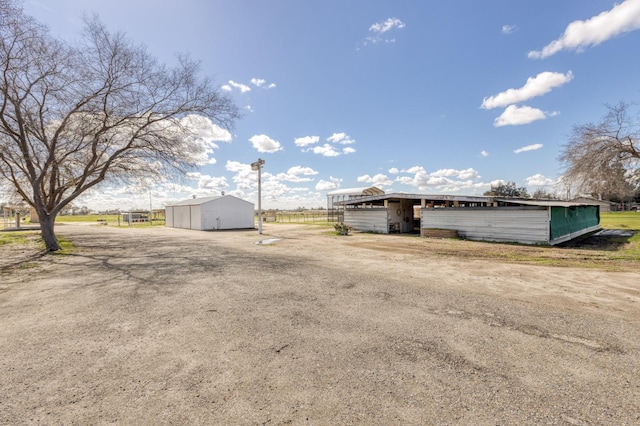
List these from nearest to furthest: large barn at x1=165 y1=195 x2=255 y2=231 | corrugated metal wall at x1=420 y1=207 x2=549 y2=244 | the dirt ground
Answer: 1. the dirt ground
2. corrugated metal wall at x1=420 y1=207 x2=549 y2=244
3. large barn at x1=165 y1=195 x2=255 y2=231

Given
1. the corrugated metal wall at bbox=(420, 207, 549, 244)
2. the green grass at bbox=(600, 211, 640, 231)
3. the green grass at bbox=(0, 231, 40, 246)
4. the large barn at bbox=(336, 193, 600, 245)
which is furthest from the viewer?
the green grass at bbox=(600, 211, 640, 231)

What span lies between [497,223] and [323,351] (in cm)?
1579

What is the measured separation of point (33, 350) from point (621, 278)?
12221 mm

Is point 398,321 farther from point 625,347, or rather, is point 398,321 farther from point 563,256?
point 563,256

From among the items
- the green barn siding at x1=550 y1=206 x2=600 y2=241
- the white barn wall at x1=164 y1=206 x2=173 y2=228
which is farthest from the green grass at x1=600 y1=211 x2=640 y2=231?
the white barn wall at x1=164 y1=206 x2=173 y2=228

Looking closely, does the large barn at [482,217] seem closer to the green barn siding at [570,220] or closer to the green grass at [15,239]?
the green barn siding at [570,220]

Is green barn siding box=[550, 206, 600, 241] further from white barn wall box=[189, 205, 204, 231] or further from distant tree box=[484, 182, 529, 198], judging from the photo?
distant tree box=[484, 182, 529, 198]

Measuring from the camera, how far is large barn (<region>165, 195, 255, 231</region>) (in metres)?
28.6

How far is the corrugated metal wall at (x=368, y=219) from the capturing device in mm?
21575

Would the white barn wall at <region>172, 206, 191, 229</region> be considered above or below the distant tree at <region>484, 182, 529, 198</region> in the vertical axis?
below

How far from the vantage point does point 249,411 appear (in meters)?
2.60

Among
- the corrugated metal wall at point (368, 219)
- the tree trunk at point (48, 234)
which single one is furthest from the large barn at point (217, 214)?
the tree trunk at point (48, 234)

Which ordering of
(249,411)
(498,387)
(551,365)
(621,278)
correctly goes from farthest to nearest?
1. (621,278)
2. (551,365)
3. (498,387)
4. (249,411)

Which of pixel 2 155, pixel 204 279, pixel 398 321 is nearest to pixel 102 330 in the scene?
pixel 204 279
